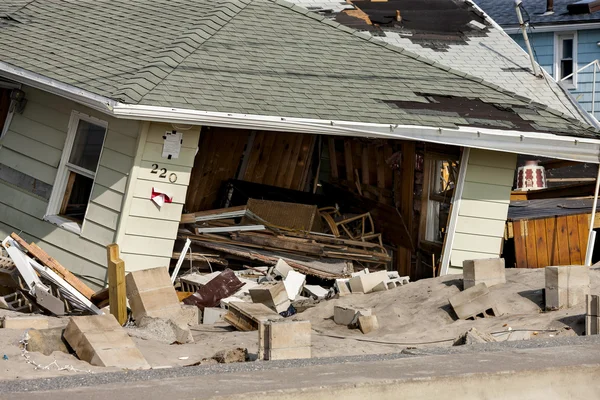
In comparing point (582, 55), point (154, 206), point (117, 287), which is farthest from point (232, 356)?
point (582, 55)

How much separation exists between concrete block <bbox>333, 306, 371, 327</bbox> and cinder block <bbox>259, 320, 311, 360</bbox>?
2248 millimetres

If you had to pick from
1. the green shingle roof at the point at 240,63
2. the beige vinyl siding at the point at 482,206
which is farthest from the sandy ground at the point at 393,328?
the green shingle roof at the point at 240,63

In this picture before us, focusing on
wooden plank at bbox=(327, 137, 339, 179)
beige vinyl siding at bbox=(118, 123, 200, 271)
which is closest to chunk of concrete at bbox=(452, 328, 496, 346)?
beige vinyl siding at bbox=(118, 123, 200, 271)

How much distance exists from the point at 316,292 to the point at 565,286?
336 cm

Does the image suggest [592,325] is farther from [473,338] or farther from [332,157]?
[332,157]

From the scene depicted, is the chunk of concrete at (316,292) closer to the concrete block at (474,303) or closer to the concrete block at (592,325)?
the concrete block at (474,303)

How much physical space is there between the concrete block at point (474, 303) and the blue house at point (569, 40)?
1581 centimetres

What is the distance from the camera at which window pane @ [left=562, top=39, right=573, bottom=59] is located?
26.9 m

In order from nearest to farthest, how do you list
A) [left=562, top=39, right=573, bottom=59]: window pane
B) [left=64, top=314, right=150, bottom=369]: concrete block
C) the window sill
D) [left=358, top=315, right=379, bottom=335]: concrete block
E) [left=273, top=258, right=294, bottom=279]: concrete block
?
[left=64, top=314, right=150, bottom=369]: concrete block, [left=358, top=315, right=379, bottom=335]: concrete block, the window sill, [left=273, top=258, right=294, bottom=279]: concrete block, [left=562, top=39, right=573, bottom=59]: window pane

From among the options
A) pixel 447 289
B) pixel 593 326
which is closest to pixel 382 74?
pixel 447 289

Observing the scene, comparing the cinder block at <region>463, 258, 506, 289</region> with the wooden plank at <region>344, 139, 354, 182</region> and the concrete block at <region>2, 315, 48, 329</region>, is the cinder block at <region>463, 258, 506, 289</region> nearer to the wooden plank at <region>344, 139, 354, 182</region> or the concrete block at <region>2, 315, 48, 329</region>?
the wooden plank at <region>344, 139, 354, 182</region>

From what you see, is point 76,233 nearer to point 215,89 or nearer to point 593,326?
point 215,89

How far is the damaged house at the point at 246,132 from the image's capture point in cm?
1216

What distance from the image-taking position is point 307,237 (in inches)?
539
